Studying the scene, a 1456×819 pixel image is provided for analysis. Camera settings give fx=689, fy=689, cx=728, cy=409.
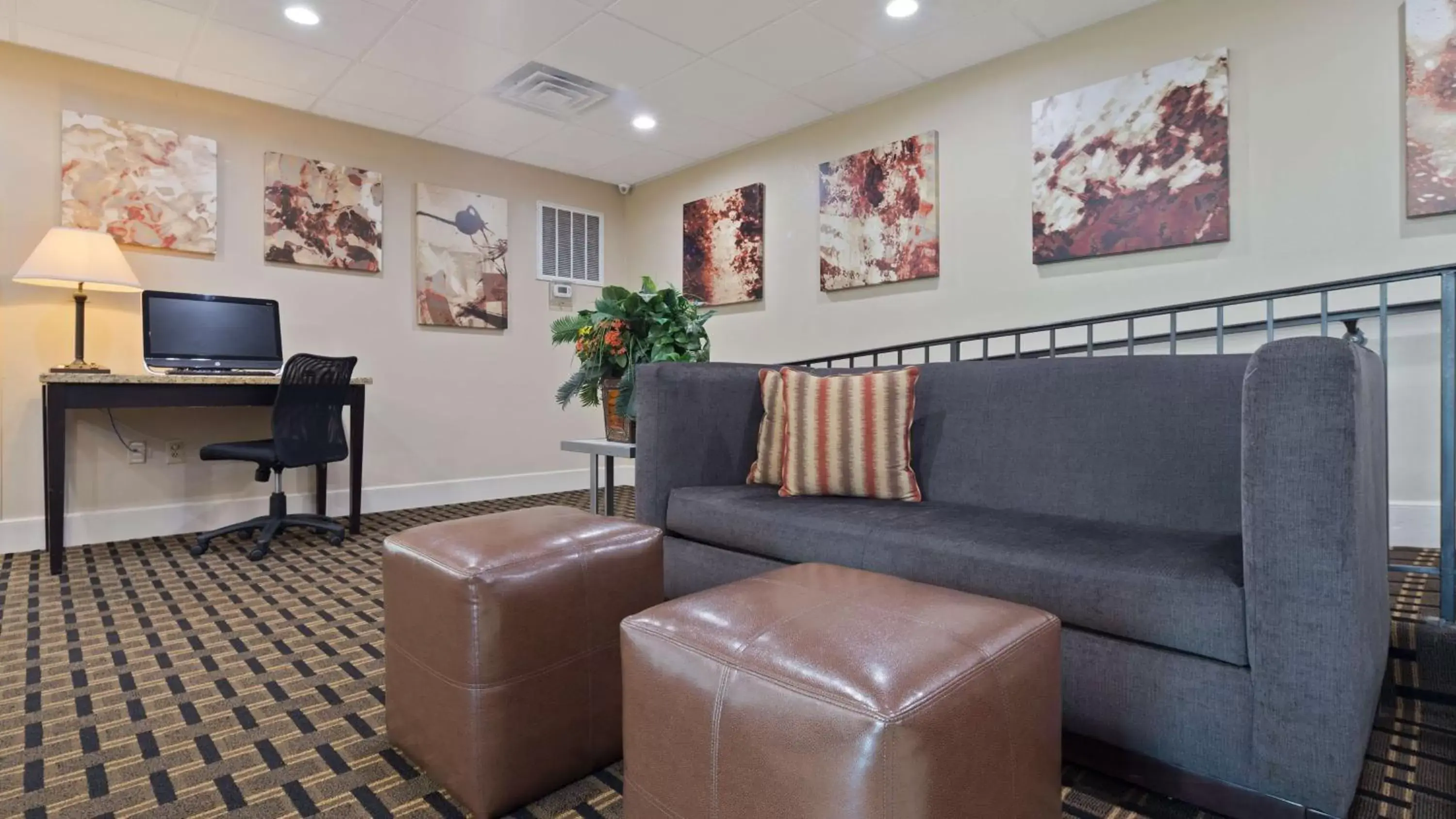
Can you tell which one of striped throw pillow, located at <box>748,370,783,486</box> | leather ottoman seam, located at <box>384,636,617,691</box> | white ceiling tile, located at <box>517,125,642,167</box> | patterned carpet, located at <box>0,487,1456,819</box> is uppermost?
white ceiling tile, located at <box>517,125,642,167</box>

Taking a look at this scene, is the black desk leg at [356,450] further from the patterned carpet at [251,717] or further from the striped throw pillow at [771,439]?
the striped throw pillow at [771,439]

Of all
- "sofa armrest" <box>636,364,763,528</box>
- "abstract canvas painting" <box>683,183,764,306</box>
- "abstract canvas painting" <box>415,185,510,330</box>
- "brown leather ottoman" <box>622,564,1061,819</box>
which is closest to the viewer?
"brown leather ottoman" <box>622,564,1061,819</box>

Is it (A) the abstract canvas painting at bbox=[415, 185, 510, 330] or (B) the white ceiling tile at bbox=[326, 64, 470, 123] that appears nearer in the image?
(B) the white ceiling tile at bbox=[326, 64, 470, 123]

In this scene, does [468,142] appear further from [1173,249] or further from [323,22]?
[1173,249]

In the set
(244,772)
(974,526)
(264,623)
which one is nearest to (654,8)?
(974,526)

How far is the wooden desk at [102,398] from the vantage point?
9.59 feet

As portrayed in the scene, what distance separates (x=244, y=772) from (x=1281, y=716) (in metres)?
1.89

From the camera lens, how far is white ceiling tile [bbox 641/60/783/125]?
11.8ft

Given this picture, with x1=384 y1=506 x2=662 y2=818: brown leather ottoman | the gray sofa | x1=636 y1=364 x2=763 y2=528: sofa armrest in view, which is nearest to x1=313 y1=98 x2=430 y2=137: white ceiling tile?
x1=636 y1=364 x2=763 y2=528: sofa armrest

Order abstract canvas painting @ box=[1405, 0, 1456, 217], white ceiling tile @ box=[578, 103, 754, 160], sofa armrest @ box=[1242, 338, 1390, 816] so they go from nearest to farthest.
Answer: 1. sofa armrest @ box=[1242, 338, 1390, 816]
2. abstract canvas painting @ box=[1405, 0, 1456, 217]
3. white ceiling tile @ box=[578, 103, 754, 160]

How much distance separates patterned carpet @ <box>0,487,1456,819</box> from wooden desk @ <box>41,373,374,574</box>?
1.21 feet

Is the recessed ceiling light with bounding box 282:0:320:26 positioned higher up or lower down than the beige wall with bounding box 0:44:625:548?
higher up

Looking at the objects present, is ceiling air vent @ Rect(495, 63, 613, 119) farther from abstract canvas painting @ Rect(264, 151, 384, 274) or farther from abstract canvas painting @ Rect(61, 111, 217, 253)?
abstract canvas painting @ Rect(61, 111, 217, 253)

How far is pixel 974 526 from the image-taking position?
163 cm
